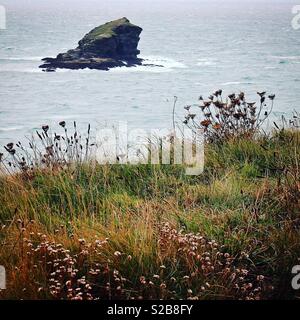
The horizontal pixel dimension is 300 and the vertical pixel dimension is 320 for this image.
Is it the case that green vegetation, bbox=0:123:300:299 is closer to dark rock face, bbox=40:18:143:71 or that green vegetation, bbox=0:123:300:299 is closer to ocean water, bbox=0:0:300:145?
ocean water, bbox=0:0:300:145

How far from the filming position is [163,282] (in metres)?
3.08

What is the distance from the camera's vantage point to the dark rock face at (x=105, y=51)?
6316 millimetres

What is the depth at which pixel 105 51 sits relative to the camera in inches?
259

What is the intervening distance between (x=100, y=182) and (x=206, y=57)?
3029 millimetres

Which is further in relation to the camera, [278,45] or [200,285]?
[278,45]

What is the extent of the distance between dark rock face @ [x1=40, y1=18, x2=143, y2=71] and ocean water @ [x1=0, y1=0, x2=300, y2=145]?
5.1 inches

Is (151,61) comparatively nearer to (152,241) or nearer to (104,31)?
(104,31)

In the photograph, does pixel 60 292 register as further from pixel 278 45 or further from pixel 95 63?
pixel 278 45

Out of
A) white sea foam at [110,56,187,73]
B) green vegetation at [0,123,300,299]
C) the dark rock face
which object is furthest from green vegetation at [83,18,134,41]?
green vegetation at [0,123,300,299]

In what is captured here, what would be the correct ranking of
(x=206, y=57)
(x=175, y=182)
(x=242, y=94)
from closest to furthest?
(x=175, y=182), (x=242, y=94), (x=206, y=57)

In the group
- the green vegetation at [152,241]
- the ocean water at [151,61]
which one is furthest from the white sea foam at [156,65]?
the green vegetation at [152,241]

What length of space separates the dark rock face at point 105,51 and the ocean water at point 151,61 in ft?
0.42

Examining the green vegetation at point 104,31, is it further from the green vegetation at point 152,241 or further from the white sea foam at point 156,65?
the green vegetation at point 152,241

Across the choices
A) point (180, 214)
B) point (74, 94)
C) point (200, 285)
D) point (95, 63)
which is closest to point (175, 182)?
point (180, 214)
